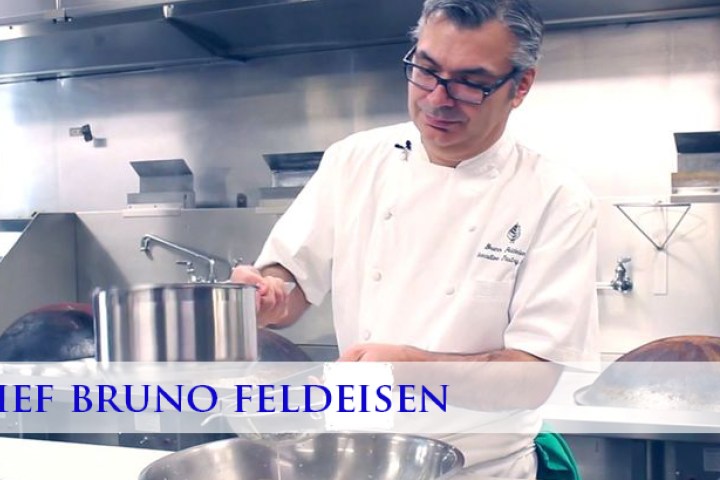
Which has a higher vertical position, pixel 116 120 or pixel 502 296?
pixel 116 120

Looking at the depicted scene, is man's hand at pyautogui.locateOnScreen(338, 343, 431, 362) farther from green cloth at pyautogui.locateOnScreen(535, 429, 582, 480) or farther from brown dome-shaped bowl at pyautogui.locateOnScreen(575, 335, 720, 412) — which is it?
brown dome-shaped bowl at pyautogui.locateOnScreen(575, 335, 720, 412)

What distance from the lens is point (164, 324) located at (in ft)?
3.18

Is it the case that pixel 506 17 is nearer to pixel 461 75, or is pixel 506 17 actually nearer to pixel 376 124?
pixel 461 75

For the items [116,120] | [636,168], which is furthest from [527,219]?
[116,120]

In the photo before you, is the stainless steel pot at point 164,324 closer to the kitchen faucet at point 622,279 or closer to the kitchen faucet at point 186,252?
the kitchen faucet at point 622,279

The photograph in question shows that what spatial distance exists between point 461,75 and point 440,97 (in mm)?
51

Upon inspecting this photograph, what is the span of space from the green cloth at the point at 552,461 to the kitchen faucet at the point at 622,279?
1407mm

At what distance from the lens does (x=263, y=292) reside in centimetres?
146

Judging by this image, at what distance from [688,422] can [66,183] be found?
3.01 metres

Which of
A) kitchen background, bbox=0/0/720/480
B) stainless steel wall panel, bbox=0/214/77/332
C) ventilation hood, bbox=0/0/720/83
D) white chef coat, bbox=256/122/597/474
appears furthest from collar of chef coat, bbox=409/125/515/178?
stainless steel wall panel, bbox=0/214/77/332

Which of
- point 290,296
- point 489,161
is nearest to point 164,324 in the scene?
point 290,296

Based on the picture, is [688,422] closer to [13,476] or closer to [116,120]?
[13,476]

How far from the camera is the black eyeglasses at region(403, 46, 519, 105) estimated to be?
4.44 feet

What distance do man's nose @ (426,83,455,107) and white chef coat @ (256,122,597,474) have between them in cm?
19
